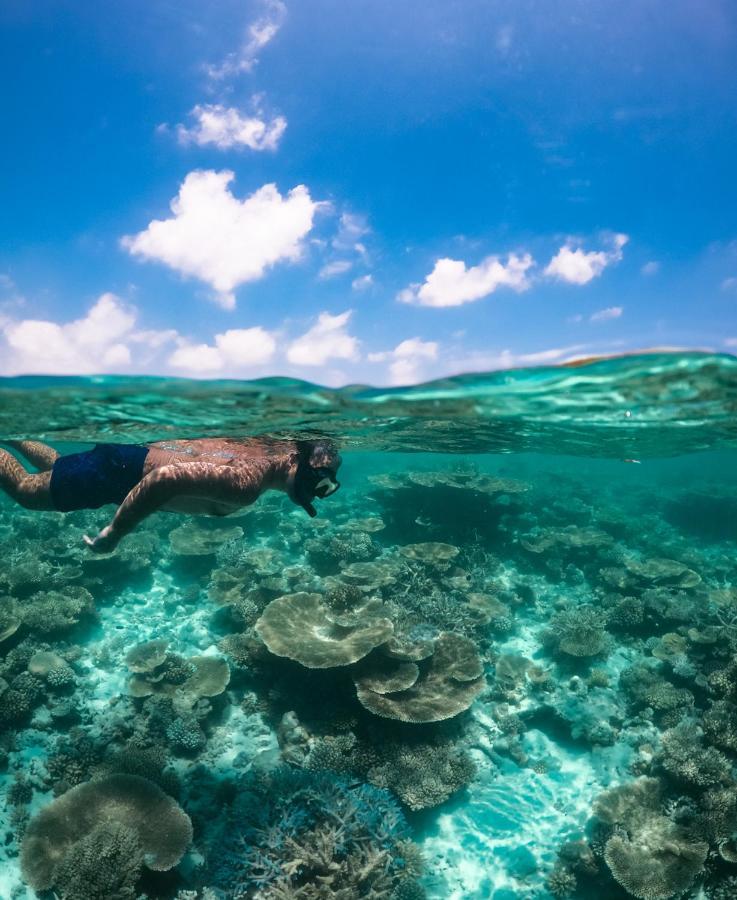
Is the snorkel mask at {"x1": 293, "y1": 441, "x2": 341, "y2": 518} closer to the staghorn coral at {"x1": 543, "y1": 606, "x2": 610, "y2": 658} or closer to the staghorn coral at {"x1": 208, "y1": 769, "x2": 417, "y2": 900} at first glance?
the staghorn coral at {"x1": 208, "y1": 769, "x2": 417, "y2": 900}

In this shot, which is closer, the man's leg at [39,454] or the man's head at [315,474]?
the man's head at [315,474]

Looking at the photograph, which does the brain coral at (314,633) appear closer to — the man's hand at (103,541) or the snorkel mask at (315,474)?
the snorkel mask at (315,474)

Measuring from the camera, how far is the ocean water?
610 centimetres

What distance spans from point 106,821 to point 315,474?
5.21 m

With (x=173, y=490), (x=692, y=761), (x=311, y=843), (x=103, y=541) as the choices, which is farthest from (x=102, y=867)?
(x=692, y=761)

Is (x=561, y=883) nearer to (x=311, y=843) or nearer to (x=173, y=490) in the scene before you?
(x=311, y=843)

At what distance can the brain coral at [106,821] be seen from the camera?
554cm

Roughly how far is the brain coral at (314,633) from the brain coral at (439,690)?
0.66 metres

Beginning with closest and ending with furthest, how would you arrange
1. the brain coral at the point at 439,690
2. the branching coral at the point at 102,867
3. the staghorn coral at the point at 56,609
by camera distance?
the branching coral at the point at 102,867 → the brain coral at the point at 439,690 → the staghorn coral at the point at 56,609

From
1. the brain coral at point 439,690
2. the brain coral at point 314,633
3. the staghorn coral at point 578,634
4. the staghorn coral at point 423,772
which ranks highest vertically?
the brain coral at point 314,633

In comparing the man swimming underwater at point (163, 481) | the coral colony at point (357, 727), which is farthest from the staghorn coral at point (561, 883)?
the man swimming underwater at point (163, 481)

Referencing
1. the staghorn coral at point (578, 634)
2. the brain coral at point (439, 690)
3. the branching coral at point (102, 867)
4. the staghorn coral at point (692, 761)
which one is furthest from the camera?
the staghorn coral at point (578, 634)

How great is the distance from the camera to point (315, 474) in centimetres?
582

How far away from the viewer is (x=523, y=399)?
414 inches
